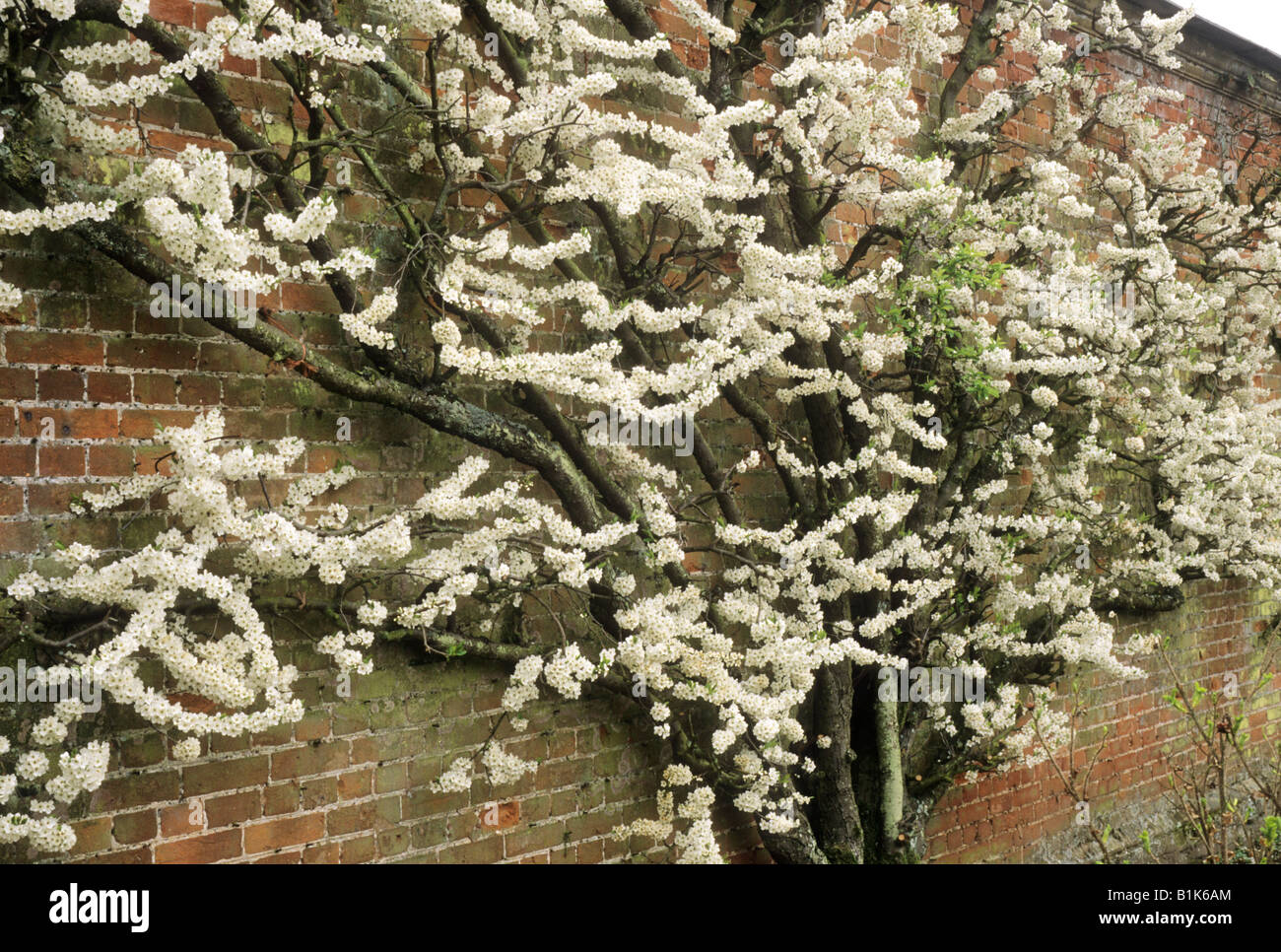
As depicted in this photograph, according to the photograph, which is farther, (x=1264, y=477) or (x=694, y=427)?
(x=1264, y=477)

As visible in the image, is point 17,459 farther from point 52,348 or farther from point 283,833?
point 283,833

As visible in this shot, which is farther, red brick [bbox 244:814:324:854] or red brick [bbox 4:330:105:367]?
red brick [bbox 244:814:324:854]

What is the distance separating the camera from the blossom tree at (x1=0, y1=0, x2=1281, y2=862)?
8.52ft

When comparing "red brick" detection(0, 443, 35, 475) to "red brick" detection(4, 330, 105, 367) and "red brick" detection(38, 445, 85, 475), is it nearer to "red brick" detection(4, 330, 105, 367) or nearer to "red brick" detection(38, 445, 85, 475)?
"red brick" detection(38, 445, 85, 475)

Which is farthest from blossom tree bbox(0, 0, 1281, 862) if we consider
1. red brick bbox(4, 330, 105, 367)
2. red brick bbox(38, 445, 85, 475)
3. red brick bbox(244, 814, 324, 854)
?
red brick bbox(244, 814, 324, 854)

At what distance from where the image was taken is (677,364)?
11.4 feet

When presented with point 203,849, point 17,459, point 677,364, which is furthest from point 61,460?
point 677,364

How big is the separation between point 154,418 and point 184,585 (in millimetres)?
567

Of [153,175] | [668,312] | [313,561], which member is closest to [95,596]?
[313,561]

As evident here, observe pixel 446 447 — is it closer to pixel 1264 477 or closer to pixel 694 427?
pixel 694 427

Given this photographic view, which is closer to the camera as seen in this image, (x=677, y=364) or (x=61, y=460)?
(x=61, y=460)

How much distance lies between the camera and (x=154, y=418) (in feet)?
9.08

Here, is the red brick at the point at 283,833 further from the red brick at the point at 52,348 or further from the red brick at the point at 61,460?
the red brick at the point at 52,348
